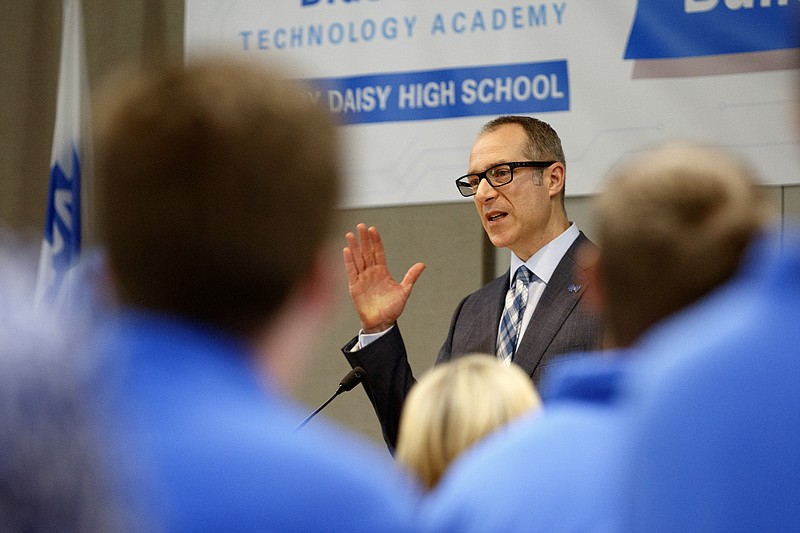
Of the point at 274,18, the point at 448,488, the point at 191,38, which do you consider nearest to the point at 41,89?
the point at 191,38

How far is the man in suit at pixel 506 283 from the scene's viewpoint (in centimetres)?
307

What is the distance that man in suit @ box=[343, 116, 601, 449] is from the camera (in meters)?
3.07

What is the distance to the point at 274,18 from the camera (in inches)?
201

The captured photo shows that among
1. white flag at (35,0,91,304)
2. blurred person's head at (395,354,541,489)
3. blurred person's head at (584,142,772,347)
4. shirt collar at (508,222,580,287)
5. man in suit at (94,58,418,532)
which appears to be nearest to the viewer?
man in suit at (94,58,418,532)

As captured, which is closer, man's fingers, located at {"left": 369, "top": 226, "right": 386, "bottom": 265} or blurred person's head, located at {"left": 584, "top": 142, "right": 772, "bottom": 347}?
blurred person's head, located at {"left": 584, "top": 142, "right": 772, "bottom": 347}

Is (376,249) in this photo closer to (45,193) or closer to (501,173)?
(501,173)

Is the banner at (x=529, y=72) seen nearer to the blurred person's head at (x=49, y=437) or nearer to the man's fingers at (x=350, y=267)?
the man's fingers at (x=350, y=267)

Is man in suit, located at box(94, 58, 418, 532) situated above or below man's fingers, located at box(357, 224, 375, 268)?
below

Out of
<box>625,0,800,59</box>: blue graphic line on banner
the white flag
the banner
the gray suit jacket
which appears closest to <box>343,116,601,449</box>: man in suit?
the gray suit jacket

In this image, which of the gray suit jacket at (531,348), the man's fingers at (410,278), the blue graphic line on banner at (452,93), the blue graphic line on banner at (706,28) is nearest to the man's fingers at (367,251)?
the man's fingers at (410,278)

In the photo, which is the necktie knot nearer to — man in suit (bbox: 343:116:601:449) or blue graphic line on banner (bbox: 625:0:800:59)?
man in suit (bbox: 343:116:601:449)

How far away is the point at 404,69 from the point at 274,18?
0.71 metres

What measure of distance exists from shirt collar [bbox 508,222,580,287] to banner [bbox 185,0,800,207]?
112 centimetres

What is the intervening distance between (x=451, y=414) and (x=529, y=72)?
3.61 m
